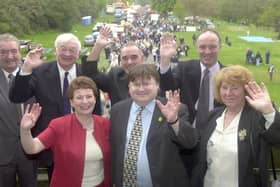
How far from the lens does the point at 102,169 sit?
274cm

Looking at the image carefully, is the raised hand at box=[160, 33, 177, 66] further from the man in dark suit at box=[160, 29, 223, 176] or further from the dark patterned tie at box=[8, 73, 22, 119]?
the dark patterned tie at box=[8, 73, 22, 119]

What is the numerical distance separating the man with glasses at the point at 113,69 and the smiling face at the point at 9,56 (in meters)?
0.65

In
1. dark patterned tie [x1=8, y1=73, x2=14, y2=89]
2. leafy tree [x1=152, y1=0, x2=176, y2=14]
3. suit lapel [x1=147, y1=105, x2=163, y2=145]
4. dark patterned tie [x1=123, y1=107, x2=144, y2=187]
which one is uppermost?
leafy tree [x1=152, y1=0, x2=176, y2=14]

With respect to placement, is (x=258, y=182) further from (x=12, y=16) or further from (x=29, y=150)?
(x=12, y=16)

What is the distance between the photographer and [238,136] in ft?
8.27

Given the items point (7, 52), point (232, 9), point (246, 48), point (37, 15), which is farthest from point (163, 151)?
point (232, 9)

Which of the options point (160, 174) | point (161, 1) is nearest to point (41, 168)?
point (160, 174)

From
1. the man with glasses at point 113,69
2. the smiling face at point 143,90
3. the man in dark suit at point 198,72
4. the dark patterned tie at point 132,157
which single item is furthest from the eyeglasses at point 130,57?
the dark patterned tie at point 132,157

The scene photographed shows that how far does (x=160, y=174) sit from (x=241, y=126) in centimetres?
62

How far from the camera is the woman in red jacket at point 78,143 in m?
2.63

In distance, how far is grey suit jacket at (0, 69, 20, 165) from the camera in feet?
10.5

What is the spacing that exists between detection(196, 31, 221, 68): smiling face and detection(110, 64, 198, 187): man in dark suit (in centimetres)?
107

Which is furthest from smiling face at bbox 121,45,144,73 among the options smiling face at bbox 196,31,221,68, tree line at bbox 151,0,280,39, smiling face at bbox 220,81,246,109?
tree line at bbox 151,0,280,39

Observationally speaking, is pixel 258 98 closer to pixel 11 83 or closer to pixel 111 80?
pixel 111 80
